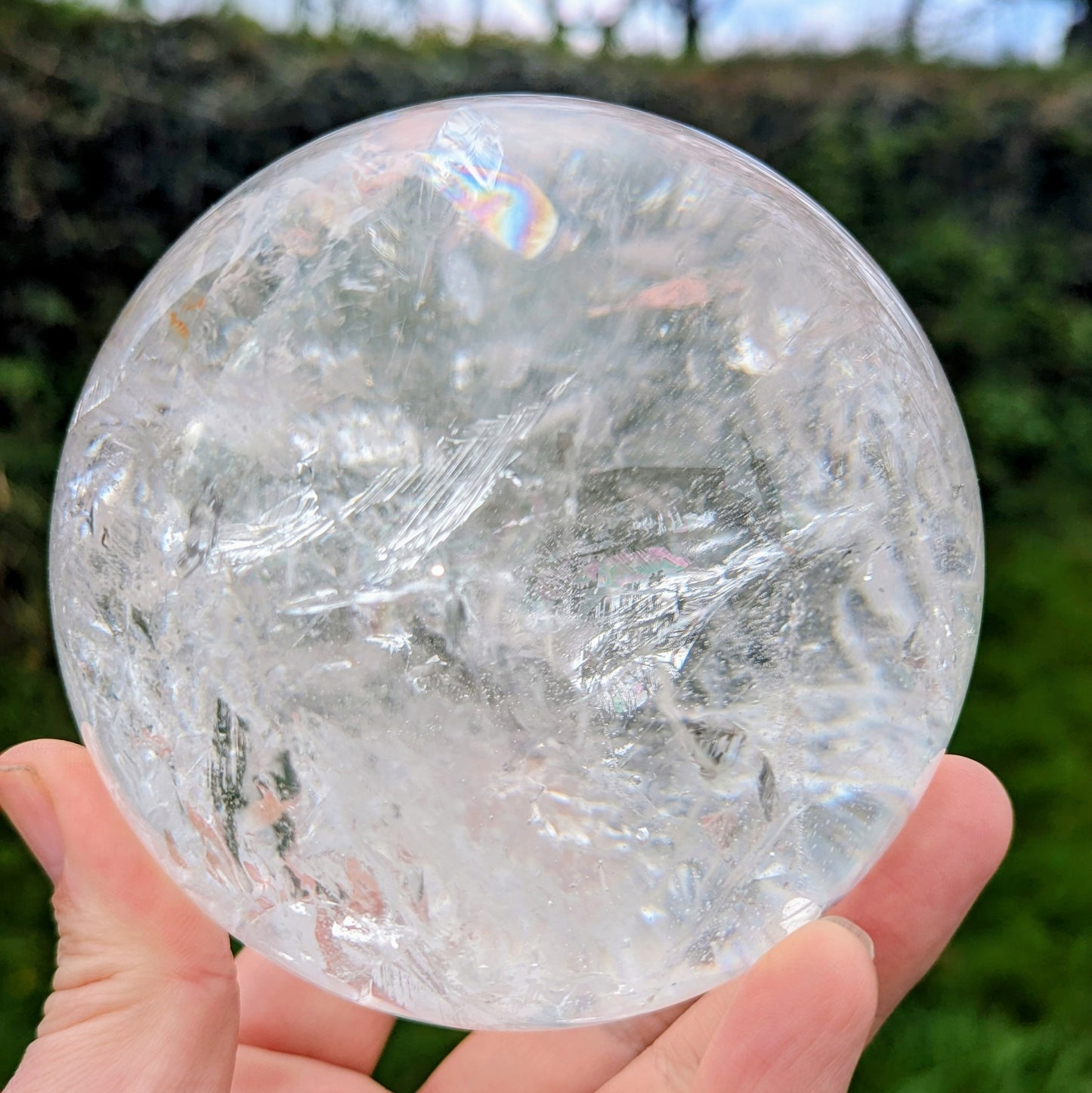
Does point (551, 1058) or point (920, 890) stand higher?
point (920, 890)

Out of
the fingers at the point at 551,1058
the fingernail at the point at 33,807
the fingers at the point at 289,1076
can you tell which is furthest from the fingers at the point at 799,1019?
the fingernail at the point at 33,807

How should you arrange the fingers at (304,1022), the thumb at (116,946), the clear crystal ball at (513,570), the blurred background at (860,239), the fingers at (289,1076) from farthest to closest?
the blurred background at (860,239)
the fingers at (304,1022)
the fingers at (289,1076)
the thumb at (116,946)
the clear crystal ball at (513,570)

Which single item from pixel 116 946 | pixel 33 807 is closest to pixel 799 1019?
pixel 116 946

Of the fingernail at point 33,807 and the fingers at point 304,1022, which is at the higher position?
the fingernail at point 33,807

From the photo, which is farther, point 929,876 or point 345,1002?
point 345,1002

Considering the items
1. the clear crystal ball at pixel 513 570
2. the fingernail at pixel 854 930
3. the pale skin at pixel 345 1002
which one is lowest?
the pale skin at pixel 345 1002

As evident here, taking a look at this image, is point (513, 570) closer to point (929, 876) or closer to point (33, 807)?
point (33, 807)

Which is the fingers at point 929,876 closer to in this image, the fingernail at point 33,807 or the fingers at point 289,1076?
the fingers at point 289,1076

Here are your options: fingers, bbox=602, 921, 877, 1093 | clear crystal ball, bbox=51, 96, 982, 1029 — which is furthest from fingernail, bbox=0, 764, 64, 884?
fingers, bbox=602, 921, 877, 1093
